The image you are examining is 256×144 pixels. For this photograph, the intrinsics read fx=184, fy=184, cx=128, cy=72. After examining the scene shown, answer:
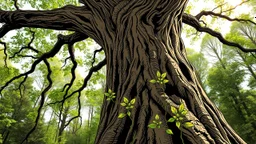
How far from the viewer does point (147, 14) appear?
2258 mm

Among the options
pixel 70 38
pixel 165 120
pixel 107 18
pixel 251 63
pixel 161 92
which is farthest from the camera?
pixel 251 63

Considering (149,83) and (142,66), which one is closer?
(149,83)

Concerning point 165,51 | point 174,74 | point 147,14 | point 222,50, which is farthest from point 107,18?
point 222,50

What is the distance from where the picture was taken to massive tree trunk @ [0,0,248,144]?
1.32 m

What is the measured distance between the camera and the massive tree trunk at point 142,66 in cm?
132

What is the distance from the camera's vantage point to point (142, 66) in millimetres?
1722

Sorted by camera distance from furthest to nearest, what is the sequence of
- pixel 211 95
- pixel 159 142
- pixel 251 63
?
1. pixel 211 95
2. pixel 251 63
3. pixel 159 142

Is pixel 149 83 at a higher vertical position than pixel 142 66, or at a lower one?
lower

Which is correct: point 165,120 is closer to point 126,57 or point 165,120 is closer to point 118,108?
point 118,108

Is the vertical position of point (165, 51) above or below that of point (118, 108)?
above

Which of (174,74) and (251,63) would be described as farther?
(251,63)

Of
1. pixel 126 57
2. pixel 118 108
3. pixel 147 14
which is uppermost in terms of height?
pixel 147 14

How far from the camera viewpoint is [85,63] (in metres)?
7.12

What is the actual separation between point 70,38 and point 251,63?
18.0 meters
